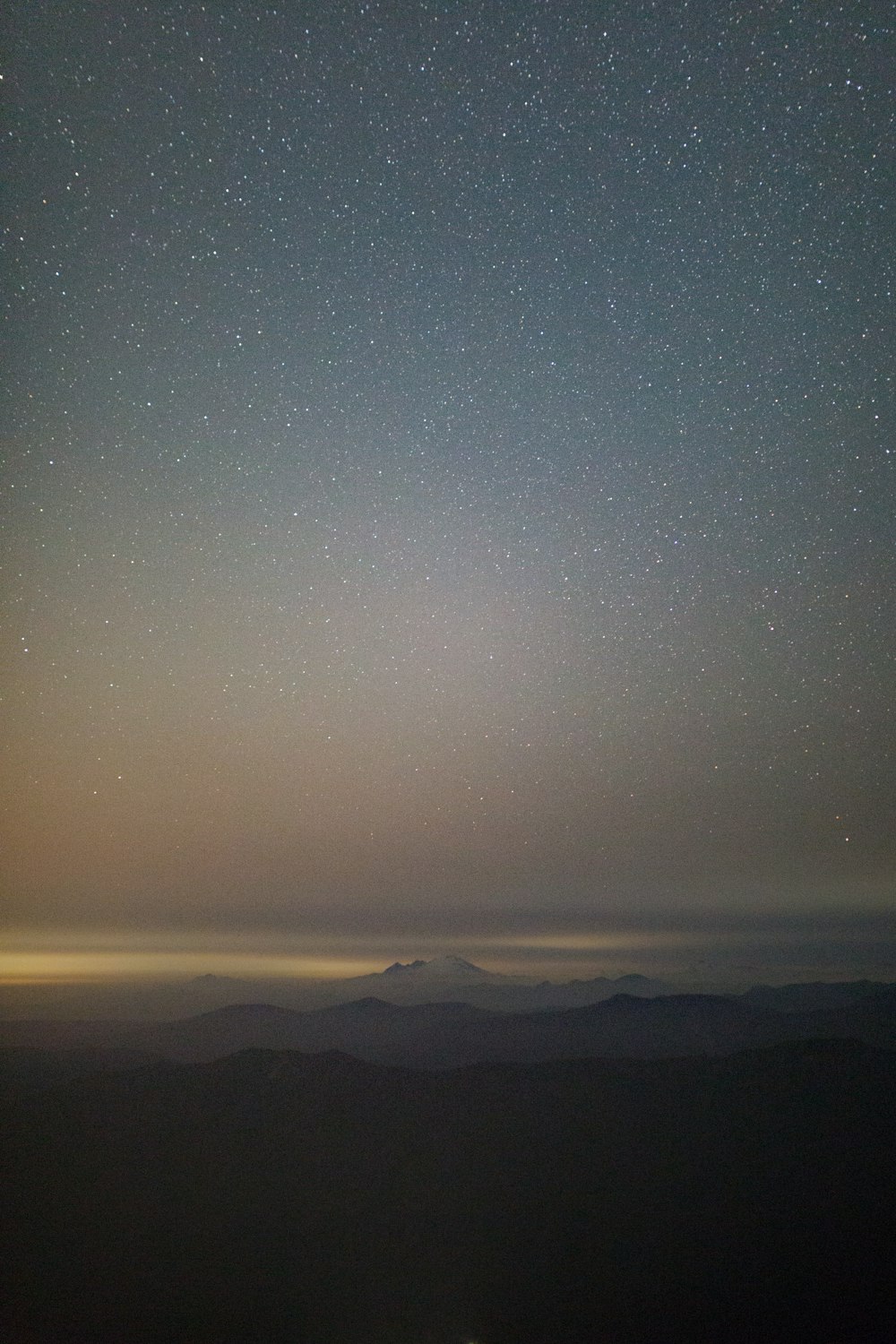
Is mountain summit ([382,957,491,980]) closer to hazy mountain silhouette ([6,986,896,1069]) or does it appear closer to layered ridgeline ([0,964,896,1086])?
layered ridgeline ([0,964,896,1086])

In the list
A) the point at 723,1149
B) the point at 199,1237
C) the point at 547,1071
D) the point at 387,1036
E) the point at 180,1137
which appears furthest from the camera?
the point at 547,1071

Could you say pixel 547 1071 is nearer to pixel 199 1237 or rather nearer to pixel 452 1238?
pixel 452 1238

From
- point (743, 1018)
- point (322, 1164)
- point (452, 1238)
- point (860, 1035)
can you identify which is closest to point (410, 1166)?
point (452, 1238)

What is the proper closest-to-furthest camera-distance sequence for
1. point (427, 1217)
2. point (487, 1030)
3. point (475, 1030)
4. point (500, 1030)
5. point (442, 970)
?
point (442, 970), point (427, 1217), point (475, 1030), point (487, 1030), point (500, 1030)

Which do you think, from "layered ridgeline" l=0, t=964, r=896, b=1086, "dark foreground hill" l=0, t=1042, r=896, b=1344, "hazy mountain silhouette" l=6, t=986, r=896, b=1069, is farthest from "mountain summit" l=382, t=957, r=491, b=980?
"dark foreground hill" l=0, t=1042, r=896, b=1344

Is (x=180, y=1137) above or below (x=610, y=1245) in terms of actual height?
above

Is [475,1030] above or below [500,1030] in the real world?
above

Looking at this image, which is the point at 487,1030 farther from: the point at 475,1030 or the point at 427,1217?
the point at 427,1217

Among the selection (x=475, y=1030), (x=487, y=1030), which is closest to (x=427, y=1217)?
(x=475, y=1030)

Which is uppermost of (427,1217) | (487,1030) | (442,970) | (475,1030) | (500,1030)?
(442,970)
